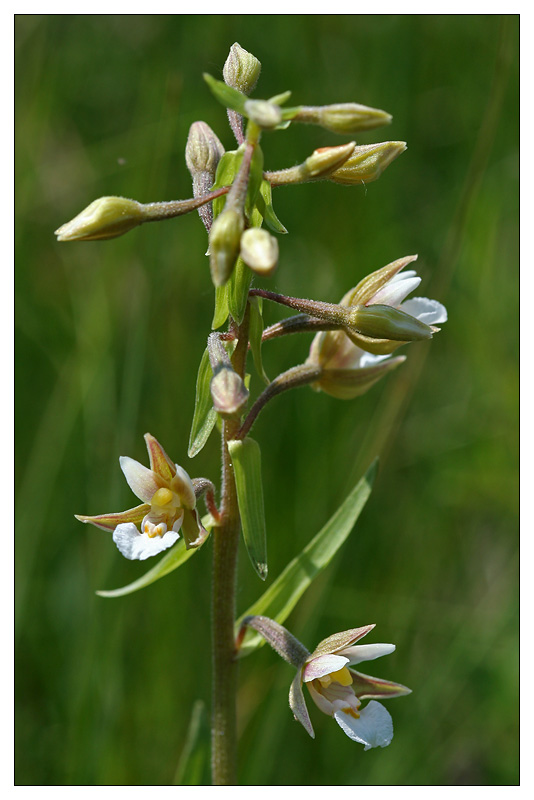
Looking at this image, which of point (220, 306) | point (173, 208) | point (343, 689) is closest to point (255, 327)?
point (220, 306)

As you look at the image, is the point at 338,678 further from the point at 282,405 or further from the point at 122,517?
the point at 282,405

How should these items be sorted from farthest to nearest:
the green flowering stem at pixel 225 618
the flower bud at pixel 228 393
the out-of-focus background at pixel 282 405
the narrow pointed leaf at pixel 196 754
Answer: the out-of-focus background at pixel 282 405, the narrow pointed leaf at pixel 196 754, the green flowering stem at pixel 225 618, the flower bud at pixel 228 393

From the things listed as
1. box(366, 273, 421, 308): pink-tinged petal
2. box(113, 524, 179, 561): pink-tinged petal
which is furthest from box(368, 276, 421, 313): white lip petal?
box(113, 524, 179, 561): pink-tinged petal

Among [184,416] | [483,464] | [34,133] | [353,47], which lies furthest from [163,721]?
[353,47]

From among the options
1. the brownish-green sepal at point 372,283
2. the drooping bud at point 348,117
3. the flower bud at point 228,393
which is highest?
the drooping bud at point 348,117

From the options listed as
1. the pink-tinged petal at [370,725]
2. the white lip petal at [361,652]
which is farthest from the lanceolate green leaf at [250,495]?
the pink-tinged petal at [370,725]

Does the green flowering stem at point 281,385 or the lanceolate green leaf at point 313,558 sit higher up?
the green flowering stem at point 281,385

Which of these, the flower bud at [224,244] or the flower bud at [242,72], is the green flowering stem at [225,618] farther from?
the flower bud at [242,72]

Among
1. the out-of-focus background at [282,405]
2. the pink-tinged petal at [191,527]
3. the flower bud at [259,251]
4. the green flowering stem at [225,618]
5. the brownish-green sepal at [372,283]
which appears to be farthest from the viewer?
the out-of-focus background at [282,405]
